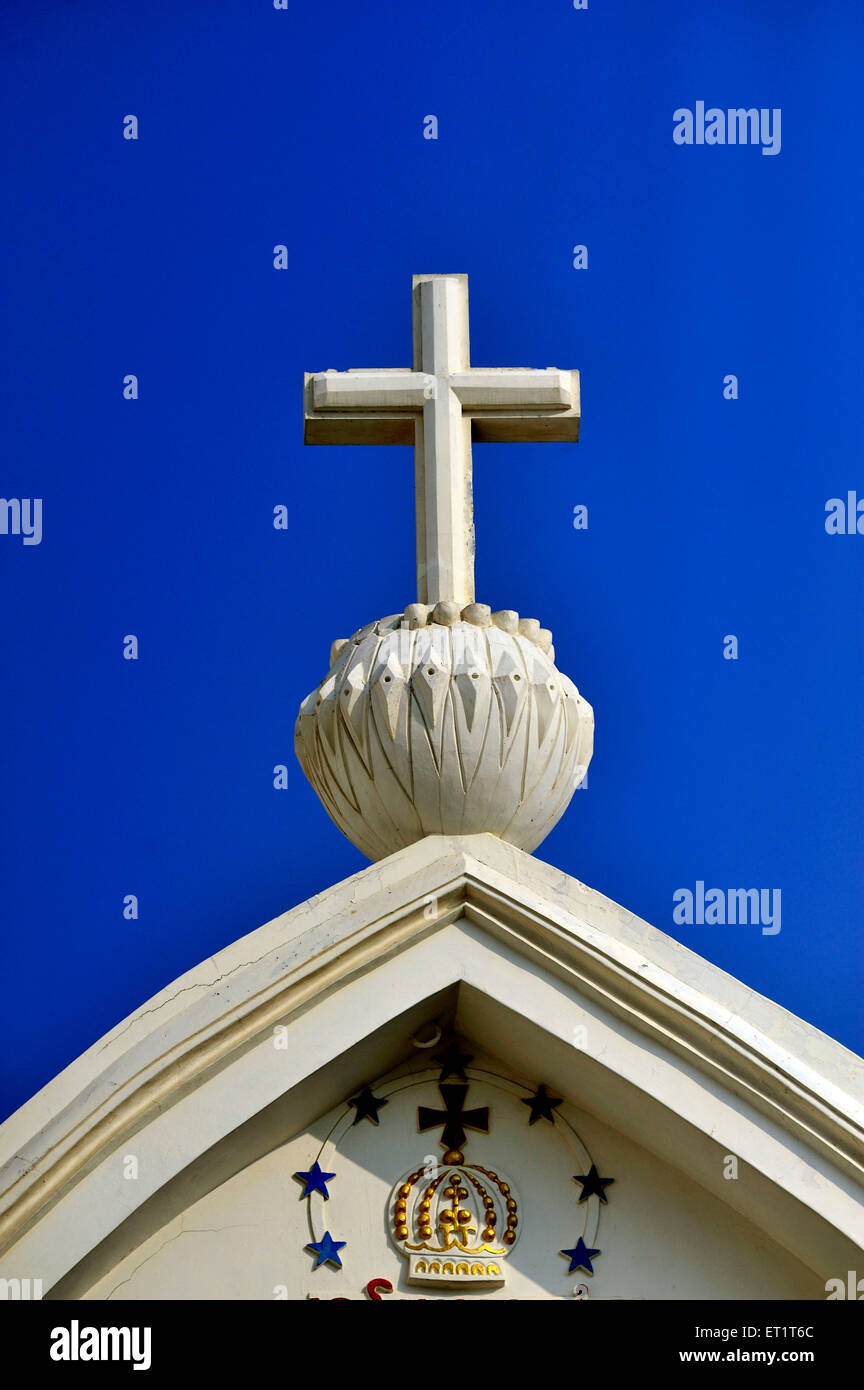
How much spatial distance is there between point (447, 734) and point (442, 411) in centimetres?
168

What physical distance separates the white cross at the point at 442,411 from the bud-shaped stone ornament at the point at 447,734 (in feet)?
1.61

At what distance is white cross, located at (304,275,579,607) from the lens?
27.3 feet

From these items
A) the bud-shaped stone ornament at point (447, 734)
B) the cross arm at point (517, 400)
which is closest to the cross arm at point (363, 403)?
the cross arm at point (517, 400)

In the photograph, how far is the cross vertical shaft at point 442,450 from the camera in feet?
27.2

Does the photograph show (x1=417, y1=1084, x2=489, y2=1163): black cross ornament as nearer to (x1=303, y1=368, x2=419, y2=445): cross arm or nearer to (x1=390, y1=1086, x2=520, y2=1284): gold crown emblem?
(x1=390, y1=1086, x2=520, y2=1284): gold crown emblem

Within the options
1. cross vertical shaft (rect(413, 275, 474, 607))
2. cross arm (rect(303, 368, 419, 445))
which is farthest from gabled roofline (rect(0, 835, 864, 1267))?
cross arm (rect(303, 368, 419, 445))

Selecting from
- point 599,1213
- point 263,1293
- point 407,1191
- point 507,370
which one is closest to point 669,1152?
point 599,1213

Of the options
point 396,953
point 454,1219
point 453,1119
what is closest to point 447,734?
point 396,953

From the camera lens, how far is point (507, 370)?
8.65 m

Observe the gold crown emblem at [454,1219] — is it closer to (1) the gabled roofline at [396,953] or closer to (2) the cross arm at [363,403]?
(1) the gabled roofline at [396,953]

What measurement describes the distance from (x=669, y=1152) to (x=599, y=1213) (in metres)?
0.34
